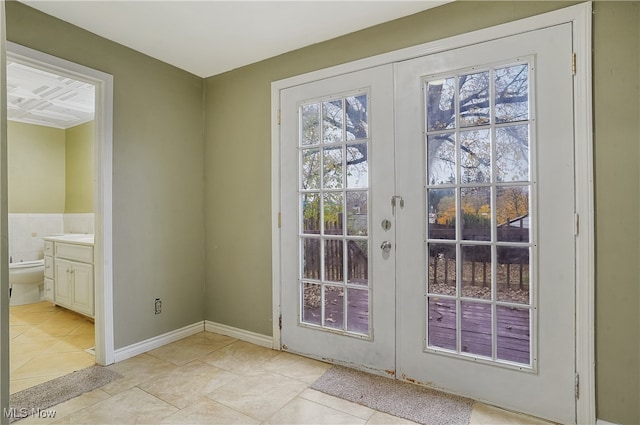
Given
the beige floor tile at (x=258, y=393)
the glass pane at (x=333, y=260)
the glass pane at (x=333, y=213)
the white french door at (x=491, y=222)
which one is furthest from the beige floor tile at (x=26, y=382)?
the white french door at (x=491, y=222)

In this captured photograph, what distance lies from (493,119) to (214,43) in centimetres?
205

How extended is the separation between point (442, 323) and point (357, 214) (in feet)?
2.93

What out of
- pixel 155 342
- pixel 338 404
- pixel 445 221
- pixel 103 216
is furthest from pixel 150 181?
pixel 445 221

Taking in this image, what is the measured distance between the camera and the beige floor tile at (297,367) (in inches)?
93.8

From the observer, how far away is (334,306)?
257cm

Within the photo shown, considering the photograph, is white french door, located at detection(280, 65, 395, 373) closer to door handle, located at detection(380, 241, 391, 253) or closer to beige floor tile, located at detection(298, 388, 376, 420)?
door handle, located at detection(380, 241, 391, 253)

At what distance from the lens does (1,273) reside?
1.92ft

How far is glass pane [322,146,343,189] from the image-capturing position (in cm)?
253

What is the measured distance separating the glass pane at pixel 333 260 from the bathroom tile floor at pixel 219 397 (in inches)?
25.7

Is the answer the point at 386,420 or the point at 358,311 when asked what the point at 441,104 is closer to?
the point at 358,311

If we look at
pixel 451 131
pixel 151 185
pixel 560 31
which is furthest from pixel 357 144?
pixel 151 185

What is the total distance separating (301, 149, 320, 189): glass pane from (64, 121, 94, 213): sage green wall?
11.0 feet

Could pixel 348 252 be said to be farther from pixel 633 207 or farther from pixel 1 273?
pixel 1 273

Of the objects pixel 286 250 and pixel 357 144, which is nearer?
pixel 357 144
